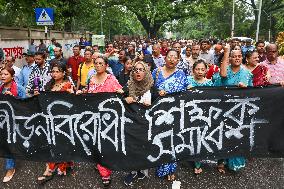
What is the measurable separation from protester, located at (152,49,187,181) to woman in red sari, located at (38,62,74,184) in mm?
1171

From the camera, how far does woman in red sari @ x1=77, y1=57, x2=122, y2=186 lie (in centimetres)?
452

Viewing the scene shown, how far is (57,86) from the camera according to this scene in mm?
4590

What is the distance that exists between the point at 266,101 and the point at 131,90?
5.40 feet

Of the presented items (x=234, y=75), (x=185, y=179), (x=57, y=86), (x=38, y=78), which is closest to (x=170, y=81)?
(x=234, y=75)

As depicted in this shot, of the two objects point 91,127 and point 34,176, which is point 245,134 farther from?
point 34,176

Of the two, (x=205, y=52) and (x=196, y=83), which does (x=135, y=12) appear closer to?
(x=205, y=52)

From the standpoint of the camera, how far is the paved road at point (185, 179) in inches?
176

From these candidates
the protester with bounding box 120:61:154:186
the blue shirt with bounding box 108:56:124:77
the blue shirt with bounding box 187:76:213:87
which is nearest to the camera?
the protester with bounding box 120:61:154:186

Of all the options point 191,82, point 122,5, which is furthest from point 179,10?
point 191,82

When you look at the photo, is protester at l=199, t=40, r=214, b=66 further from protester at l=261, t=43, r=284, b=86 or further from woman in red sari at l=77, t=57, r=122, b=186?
woman in red sari at l=77, t=57, r=122, b=186

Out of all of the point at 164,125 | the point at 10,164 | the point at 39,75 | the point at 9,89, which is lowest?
the point at 10,164

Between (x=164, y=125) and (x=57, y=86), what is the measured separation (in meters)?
1.52

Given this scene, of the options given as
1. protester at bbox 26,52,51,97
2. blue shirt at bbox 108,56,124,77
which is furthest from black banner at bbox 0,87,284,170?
blue shirt at bbox 108,56,124,77

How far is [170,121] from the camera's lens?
164 inches
